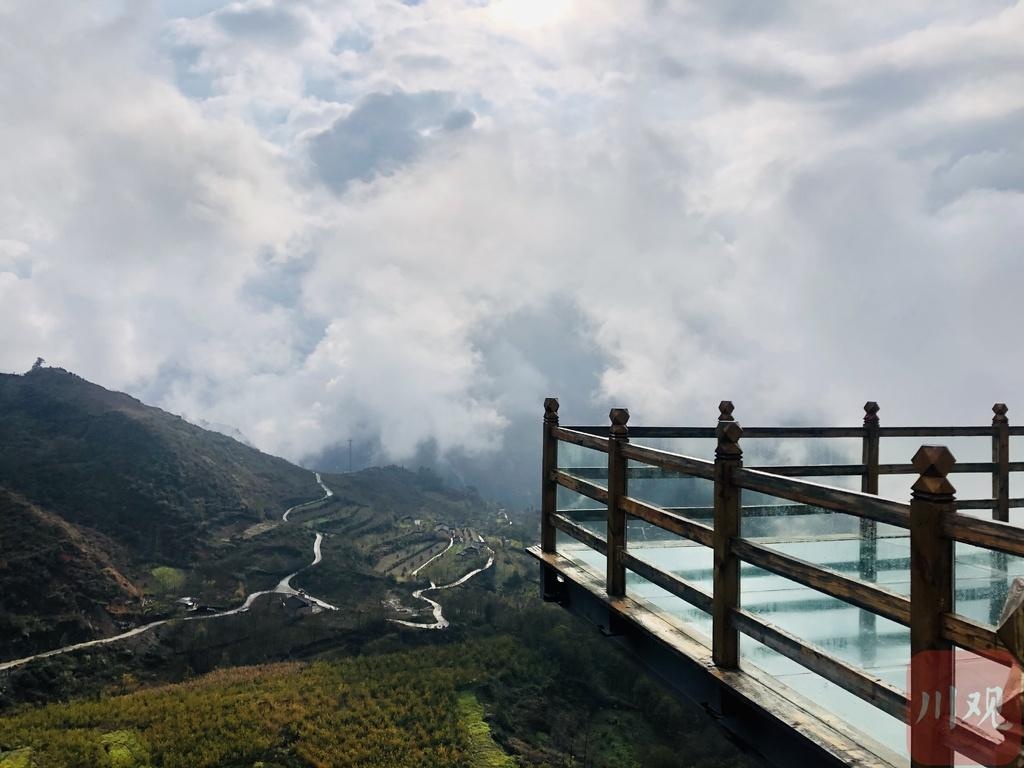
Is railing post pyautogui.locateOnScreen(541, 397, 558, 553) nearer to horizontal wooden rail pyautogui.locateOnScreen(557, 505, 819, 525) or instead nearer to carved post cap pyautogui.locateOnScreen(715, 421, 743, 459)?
horizontal wooden rail pyautogui.locateOnScreen(557, 505, 819, 525)

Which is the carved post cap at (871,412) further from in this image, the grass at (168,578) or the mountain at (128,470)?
the mountain at (128,470)

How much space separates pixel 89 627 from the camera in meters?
56.9

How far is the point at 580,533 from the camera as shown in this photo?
20.1 feet

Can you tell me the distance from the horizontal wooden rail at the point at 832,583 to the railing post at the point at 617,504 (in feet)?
4.81

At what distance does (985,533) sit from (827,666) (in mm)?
1115

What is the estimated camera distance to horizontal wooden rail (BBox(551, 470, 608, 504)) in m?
5.61

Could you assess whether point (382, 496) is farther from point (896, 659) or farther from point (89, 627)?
point (896, 659)

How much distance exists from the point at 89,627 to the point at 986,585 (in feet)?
217

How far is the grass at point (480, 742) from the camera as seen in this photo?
3362 centimetres

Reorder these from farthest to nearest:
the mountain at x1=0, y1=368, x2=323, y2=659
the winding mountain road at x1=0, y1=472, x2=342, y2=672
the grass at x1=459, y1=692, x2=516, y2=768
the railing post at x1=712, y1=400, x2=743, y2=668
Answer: the mountain at x1=0, y1=368, x2=323, y2=659, the winding mountain road at x1=0, y1=472, x2=342, y2=672, the grass at x1=459, y1=692, x2=516, y2=768, the railing post at x1=712, y1=400, x2=743, y2=668

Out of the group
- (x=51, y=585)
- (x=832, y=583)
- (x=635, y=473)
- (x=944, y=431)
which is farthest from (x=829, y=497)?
(x=51, y=585)

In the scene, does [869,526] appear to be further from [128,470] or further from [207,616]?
[128,470]

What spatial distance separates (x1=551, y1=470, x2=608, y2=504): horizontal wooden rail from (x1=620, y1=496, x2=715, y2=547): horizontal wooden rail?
0.31 metres

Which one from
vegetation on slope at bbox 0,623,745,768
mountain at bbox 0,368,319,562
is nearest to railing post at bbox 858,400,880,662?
vegetation on slope at bbox 0,623,745,768
